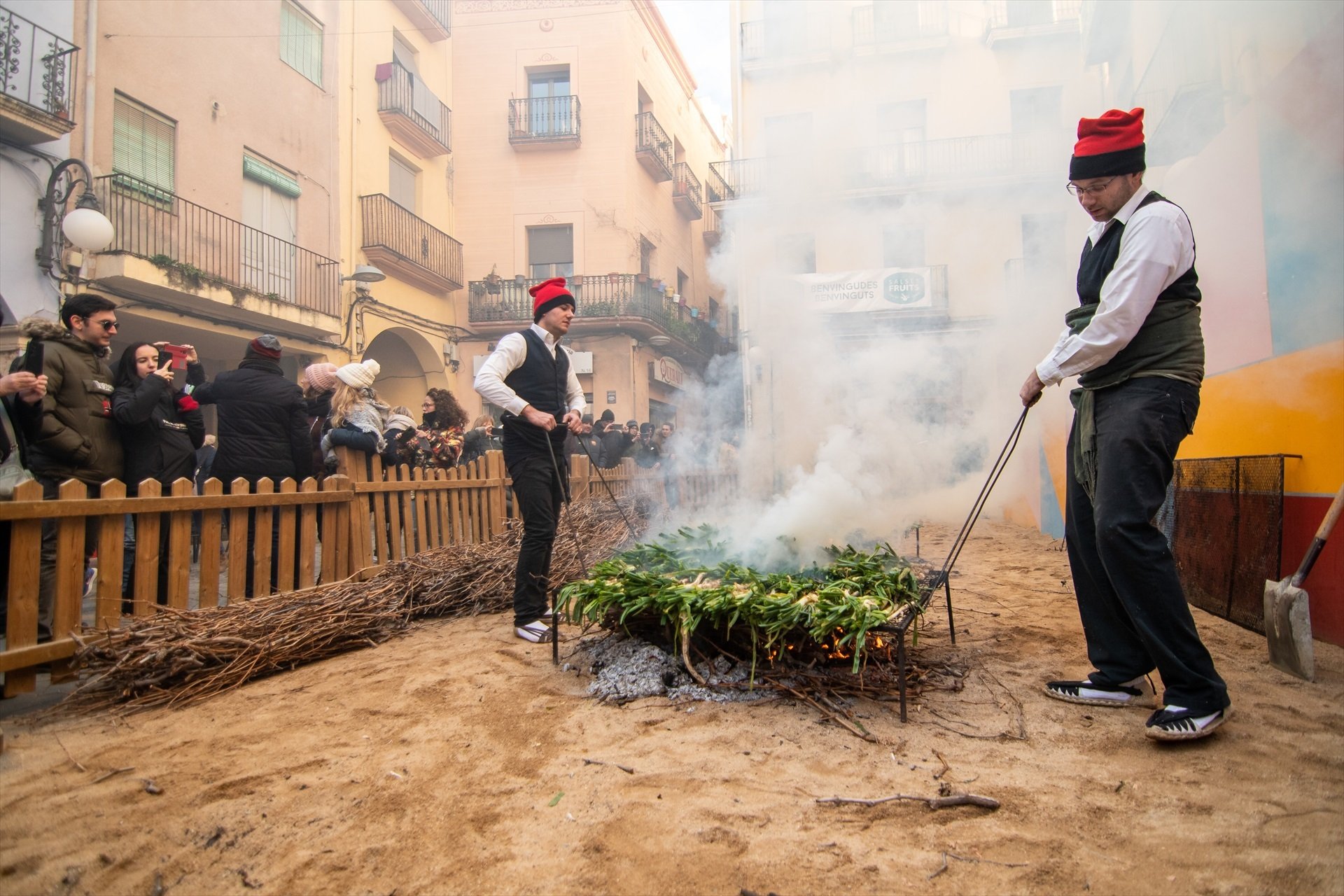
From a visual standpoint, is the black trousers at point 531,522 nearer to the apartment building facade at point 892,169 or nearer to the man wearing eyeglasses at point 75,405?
A: the man wearing eyeglasses at point 75,405

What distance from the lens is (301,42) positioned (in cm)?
1279

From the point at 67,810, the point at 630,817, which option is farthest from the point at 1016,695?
the point at 67,810

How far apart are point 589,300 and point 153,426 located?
45.4 ft

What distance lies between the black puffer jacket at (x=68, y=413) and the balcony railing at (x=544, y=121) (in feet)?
50.5

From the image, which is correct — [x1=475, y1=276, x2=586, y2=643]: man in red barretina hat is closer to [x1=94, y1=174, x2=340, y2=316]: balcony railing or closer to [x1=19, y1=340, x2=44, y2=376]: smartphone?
[x1=19, y1=340, x2=44, y2=376]: smartphone

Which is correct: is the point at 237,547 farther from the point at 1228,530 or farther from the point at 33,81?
the point at 33,81

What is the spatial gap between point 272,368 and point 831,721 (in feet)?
13.1

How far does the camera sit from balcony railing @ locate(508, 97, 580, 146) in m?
17.5

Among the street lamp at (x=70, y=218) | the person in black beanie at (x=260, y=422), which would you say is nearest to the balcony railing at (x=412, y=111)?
the street lamp at (x=70, y=218)

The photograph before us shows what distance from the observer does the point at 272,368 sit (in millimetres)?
4605

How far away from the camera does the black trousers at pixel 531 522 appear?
12.7 feet

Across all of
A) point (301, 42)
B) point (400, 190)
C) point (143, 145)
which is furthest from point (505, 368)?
point (400, 190)

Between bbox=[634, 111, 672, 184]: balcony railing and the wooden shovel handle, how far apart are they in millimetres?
17321

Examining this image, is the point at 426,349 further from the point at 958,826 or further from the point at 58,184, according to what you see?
the point at 958,826
